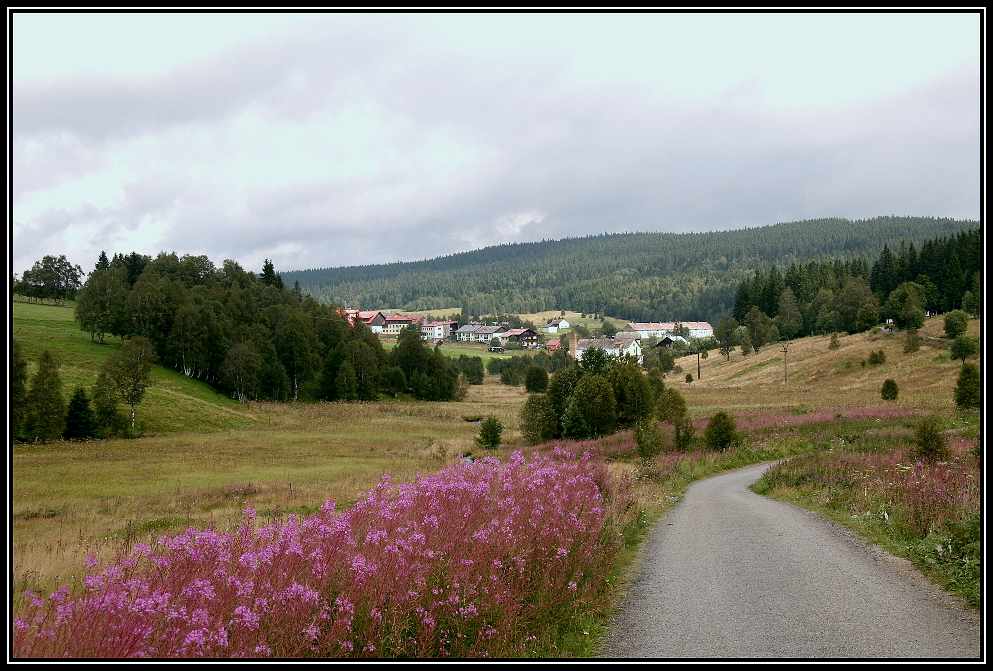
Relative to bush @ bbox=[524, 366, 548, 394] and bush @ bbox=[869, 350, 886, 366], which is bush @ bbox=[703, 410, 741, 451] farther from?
bush @ bbox=[869, 350, 886, 366]

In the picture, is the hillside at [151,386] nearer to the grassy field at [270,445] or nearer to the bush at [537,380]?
the grassy field at [270,445]

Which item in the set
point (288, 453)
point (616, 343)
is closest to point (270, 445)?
point (288, 453)

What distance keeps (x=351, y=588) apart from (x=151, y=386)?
2997 inches

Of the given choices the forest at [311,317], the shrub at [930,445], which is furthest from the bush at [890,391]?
the shrub at [930,445]

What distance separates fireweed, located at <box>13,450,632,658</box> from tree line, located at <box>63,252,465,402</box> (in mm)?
82046

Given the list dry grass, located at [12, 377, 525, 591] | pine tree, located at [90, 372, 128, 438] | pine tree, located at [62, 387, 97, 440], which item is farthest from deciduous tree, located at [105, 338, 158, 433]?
dry grass, located at [12, 377, 525, 591]

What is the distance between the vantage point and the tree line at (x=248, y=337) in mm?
84562

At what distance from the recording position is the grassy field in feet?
68.5

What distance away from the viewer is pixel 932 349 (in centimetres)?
7412

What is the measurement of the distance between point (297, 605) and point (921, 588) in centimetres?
737

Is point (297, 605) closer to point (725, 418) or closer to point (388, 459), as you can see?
point (725, 418)

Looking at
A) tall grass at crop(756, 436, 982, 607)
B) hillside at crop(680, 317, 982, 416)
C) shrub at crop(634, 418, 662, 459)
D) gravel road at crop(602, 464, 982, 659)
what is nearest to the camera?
gravel road at crop(602, 464, 982, 659)

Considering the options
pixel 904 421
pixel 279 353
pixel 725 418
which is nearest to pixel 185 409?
pixel 279 353

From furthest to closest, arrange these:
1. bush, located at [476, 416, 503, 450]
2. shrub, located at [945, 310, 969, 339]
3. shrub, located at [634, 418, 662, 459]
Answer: shrub, located at [945, 310, 969, 339]
bush, located at [476, 416, 503, 450]
shrub, located at [634, 418, 662, 459]
